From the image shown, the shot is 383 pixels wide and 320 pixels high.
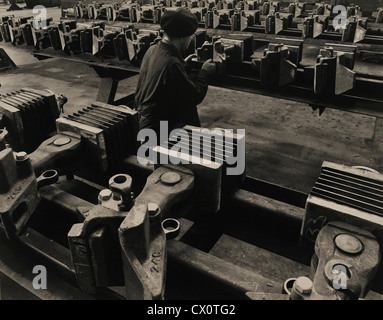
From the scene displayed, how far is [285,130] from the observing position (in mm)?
3549

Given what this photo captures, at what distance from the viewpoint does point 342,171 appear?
1.36m

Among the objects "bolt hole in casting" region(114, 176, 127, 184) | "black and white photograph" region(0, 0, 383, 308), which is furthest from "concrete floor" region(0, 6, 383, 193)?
"bolt hole in casting" region(114, 176, 127, 184)

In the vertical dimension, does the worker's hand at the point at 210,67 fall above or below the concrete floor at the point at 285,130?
above

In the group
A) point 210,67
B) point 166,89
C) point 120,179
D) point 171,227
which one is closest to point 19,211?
point 120,179

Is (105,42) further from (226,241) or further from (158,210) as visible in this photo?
(158,210)

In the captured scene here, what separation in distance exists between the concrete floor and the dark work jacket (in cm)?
98

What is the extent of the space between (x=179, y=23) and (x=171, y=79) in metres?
0.33

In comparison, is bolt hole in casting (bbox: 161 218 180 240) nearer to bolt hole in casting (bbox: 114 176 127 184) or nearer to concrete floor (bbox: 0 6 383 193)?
bolt hole in casting (bbox: 114 176 127 184)

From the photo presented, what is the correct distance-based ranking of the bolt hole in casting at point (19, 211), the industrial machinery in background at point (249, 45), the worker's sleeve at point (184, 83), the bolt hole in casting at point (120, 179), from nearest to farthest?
the bolt hole in casting at point (120, 179), the bolt hole in casting at point (19, 211), the industrial machinery in background at point (249, 45), the worker's sleeve at point (184, 83)

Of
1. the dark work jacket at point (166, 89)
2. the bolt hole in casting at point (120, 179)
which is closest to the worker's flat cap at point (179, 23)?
the dark work jacket at point (166, 89)

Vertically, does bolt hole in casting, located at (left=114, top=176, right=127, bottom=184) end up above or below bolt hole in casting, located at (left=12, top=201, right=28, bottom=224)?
above

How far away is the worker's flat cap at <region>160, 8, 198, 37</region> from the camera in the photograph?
2004 mm

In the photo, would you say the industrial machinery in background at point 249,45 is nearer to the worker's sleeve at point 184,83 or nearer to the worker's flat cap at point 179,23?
the worker's sleeve at point 184,83

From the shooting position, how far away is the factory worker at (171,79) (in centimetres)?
205
